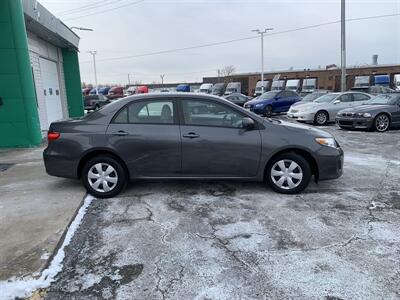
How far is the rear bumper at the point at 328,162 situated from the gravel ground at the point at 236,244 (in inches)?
12.9

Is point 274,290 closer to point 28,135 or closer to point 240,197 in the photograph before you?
point 240,197

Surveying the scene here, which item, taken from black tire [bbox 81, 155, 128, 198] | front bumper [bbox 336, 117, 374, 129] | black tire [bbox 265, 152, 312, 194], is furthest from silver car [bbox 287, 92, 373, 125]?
black tire [bbox 81, 155, 128, 198]

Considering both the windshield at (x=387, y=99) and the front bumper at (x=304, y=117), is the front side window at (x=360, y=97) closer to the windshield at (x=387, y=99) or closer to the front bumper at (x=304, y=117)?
the windshield at (x=387, y=99)

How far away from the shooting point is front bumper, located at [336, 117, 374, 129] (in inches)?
477

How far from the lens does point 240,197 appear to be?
5.14 m

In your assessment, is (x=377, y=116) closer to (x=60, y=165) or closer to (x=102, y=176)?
(x=102, y=176)

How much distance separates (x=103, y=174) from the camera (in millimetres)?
5109

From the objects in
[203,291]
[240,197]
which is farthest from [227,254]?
[240,197]

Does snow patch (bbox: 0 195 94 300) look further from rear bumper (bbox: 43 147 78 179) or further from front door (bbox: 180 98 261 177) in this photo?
front door (bbox: 180 98 261 177)

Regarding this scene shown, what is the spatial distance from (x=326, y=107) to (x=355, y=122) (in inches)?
106

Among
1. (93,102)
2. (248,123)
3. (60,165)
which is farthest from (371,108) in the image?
(93,102)

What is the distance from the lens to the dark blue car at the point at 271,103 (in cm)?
1912

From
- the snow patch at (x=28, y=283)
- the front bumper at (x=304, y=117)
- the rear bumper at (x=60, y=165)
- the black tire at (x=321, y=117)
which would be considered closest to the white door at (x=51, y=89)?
the rear bumper at (x=60, y=165)

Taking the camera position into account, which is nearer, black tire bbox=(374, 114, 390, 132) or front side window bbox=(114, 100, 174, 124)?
front side window bbox=(114, 100, 174, 124)
